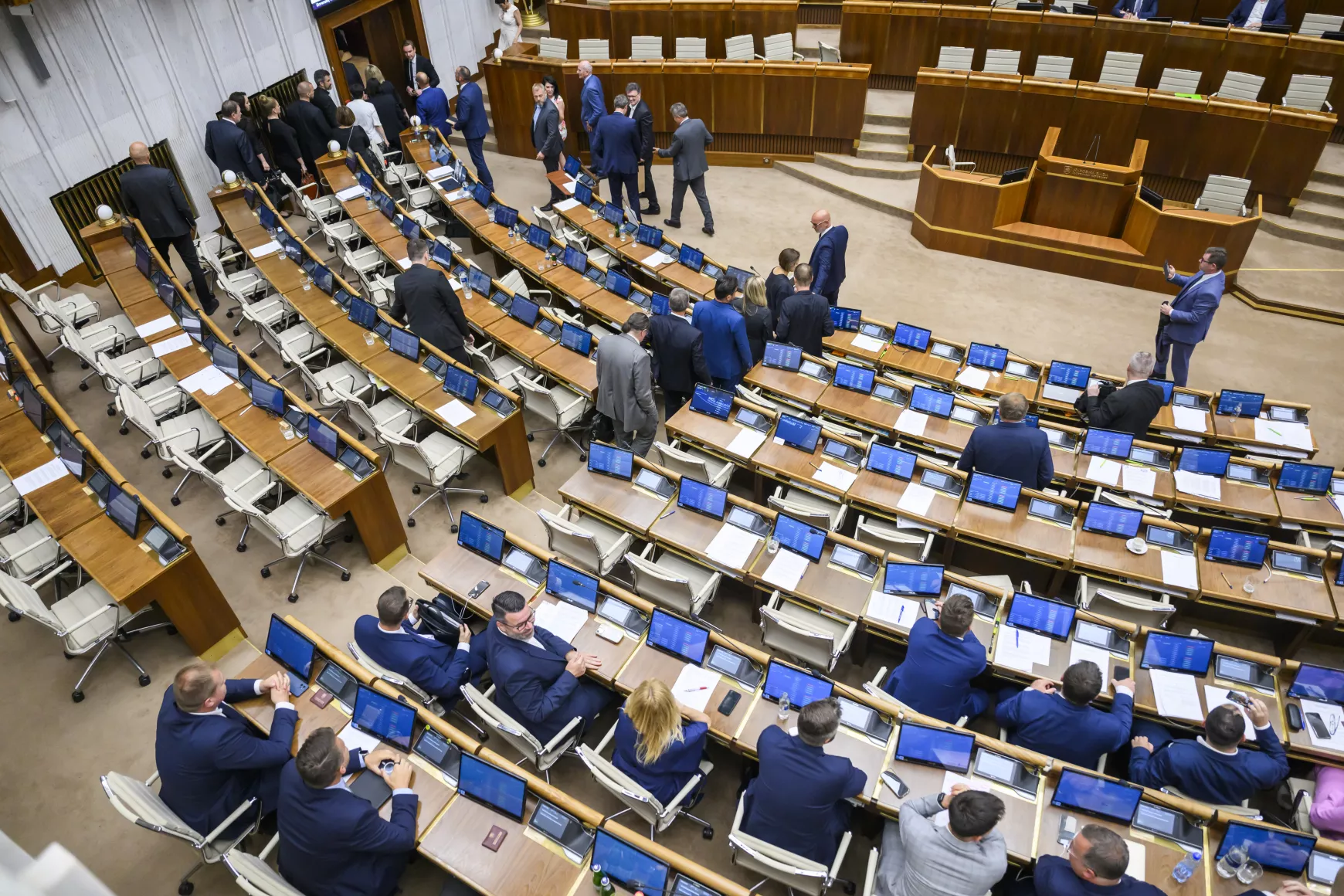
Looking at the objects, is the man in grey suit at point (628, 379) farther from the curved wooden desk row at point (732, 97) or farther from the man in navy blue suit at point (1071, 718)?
the curved wooden desk row at point (732, 97)

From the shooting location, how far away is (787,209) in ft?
37.4

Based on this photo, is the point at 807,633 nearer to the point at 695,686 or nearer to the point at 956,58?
the point at 695,686

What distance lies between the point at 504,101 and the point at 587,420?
7.29 meters

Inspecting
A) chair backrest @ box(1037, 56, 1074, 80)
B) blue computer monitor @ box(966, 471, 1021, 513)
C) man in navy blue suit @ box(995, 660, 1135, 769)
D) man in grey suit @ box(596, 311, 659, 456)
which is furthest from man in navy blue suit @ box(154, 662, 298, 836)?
chair backrest @ box(1037, 56, 1074, 80)

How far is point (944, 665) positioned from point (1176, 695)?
1.31 metres

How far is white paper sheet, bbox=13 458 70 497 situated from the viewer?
5973 mm

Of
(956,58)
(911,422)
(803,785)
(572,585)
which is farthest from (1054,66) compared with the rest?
(803,785)

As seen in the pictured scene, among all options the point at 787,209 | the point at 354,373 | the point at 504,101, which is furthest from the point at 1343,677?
the point at 504,101

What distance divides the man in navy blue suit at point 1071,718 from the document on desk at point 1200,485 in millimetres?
2098

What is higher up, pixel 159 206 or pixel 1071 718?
pixel 159 206

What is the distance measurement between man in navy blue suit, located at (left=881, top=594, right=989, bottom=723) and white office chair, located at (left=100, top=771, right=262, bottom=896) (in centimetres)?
326

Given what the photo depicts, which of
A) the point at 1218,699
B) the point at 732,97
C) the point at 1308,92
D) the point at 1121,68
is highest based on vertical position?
the point at 1121,68

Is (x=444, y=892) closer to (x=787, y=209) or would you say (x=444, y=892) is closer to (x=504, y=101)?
(x=787, y=209)

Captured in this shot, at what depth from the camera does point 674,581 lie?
5070 mm
